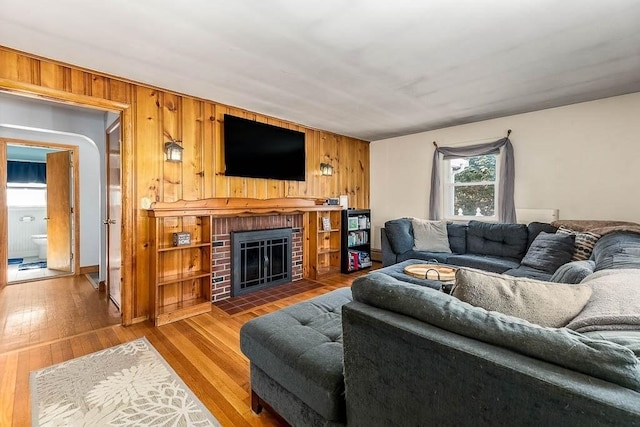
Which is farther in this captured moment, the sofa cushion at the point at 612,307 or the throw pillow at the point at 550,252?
the throw pillow at the point at 550,252

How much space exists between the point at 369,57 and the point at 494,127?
108 inches

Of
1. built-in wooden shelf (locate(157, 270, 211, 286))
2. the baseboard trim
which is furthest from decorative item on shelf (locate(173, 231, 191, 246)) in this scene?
the baseboard trim

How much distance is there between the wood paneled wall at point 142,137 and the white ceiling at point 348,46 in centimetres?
14

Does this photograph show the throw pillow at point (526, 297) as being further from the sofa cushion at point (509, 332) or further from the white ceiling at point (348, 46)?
the white ceiling at point (348, 46)

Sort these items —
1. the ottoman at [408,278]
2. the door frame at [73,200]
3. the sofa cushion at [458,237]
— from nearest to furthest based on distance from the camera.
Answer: the ottoman at [408,278] → the door frame at [73,200] → the sofa cushion at [458,237]

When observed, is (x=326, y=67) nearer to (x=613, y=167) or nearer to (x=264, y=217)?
(x=264, y=217)

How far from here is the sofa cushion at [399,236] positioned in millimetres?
4109

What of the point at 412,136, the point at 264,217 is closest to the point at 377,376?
the point at 264,217

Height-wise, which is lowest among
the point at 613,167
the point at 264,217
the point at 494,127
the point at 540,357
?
the point at 540,357

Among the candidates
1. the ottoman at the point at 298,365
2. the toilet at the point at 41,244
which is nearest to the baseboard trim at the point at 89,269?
the toilet at the point at 41,244

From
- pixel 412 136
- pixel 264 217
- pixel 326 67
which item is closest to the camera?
pixel 326 67

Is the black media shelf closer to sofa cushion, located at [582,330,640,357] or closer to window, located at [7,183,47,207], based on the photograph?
sofa cushion, located at [582,330,640,357]

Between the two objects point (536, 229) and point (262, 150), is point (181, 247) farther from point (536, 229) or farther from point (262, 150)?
point (536, 229)

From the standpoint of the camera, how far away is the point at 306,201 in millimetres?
4238
